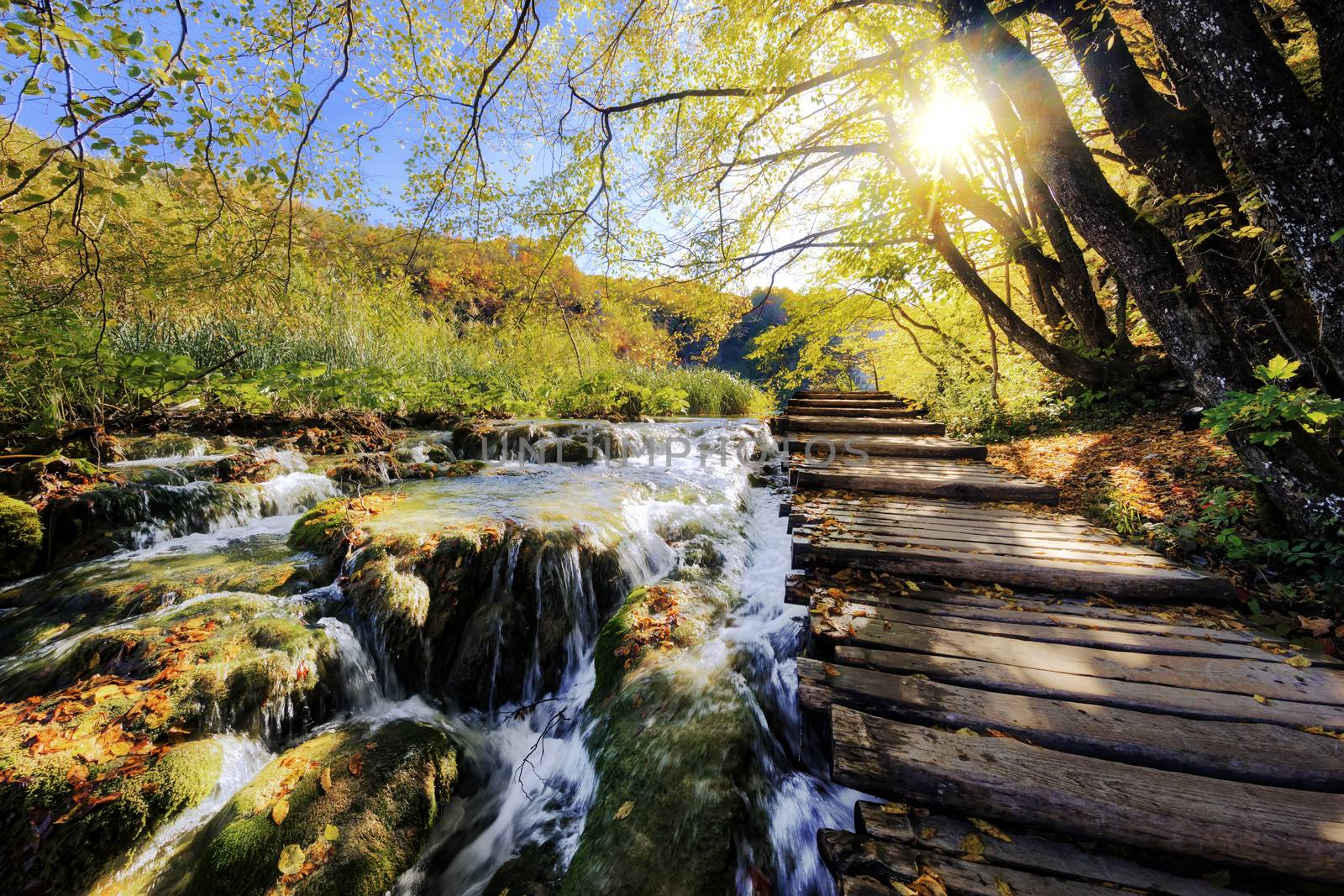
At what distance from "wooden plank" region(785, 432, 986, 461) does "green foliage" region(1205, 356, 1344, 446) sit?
2.70 meters

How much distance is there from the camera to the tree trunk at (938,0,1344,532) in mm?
2580

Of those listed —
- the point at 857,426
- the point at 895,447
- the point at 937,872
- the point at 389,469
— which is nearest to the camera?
the point at 937,872

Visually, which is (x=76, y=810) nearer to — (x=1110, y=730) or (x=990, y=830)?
(x=990, y=830)

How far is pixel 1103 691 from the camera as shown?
1.66m

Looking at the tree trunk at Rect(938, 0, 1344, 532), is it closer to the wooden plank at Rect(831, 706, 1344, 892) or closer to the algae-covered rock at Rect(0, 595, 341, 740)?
the wooden plank at Rect(831, 706, 1344, 892)

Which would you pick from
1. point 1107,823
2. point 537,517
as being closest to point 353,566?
point 537,517

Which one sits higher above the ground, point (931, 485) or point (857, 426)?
point (857, 426)

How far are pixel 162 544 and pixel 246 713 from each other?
95.9 inches

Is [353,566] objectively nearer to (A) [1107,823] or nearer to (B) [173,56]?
(B) [173,56]

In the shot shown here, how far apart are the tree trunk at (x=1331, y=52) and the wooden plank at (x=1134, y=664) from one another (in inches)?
114

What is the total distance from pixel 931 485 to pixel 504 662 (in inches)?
157

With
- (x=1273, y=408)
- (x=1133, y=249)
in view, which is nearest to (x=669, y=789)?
(x=1273, y=408)

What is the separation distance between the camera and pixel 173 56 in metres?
2.25

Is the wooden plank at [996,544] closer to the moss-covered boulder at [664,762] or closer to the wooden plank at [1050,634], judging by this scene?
the wooden plank at [1050,634]
